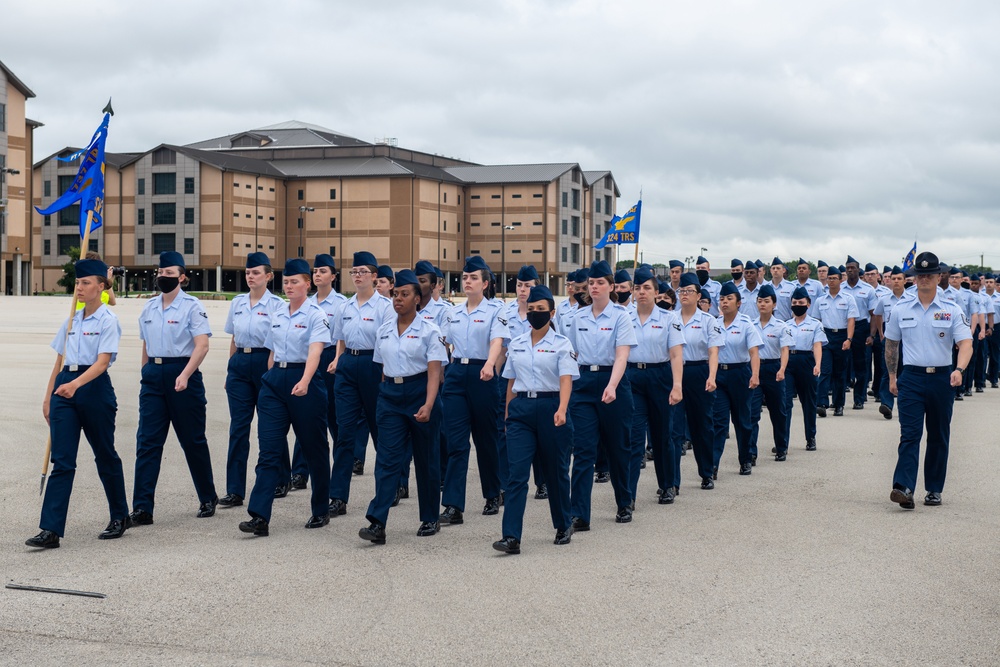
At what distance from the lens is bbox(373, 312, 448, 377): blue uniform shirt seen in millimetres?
8484

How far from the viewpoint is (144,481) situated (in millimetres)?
8961

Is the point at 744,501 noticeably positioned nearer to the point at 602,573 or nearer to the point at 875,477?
the point at 875,477

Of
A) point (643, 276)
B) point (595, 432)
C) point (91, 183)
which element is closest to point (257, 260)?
point (91, 183)

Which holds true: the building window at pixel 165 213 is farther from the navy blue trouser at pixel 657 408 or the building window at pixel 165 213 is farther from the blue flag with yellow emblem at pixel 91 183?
the navy blue trouser at pixel 657 408

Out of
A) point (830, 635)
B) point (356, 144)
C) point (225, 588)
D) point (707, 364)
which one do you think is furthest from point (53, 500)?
point (356, 144)

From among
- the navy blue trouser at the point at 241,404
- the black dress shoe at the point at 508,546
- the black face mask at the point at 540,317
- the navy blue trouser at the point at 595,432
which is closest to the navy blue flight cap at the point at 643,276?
the navy blue trouser at the point at 595,432

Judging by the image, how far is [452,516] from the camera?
30.0 feet

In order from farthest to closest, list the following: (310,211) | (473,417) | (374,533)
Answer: (310,211)
(473,417)
(374,533)

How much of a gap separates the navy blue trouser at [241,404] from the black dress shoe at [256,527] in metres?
1.30

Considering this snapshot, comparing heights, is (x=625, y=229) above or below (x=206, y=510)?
above

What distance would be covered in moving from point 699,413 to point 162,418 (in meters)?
4.92

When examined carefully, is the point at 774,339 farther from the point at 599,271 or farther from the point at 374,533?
the point at 374,533

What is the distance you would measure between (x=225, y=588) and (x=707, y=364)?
A: 6033 mm

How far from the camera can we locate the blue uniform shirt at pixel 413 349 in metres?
8.48
